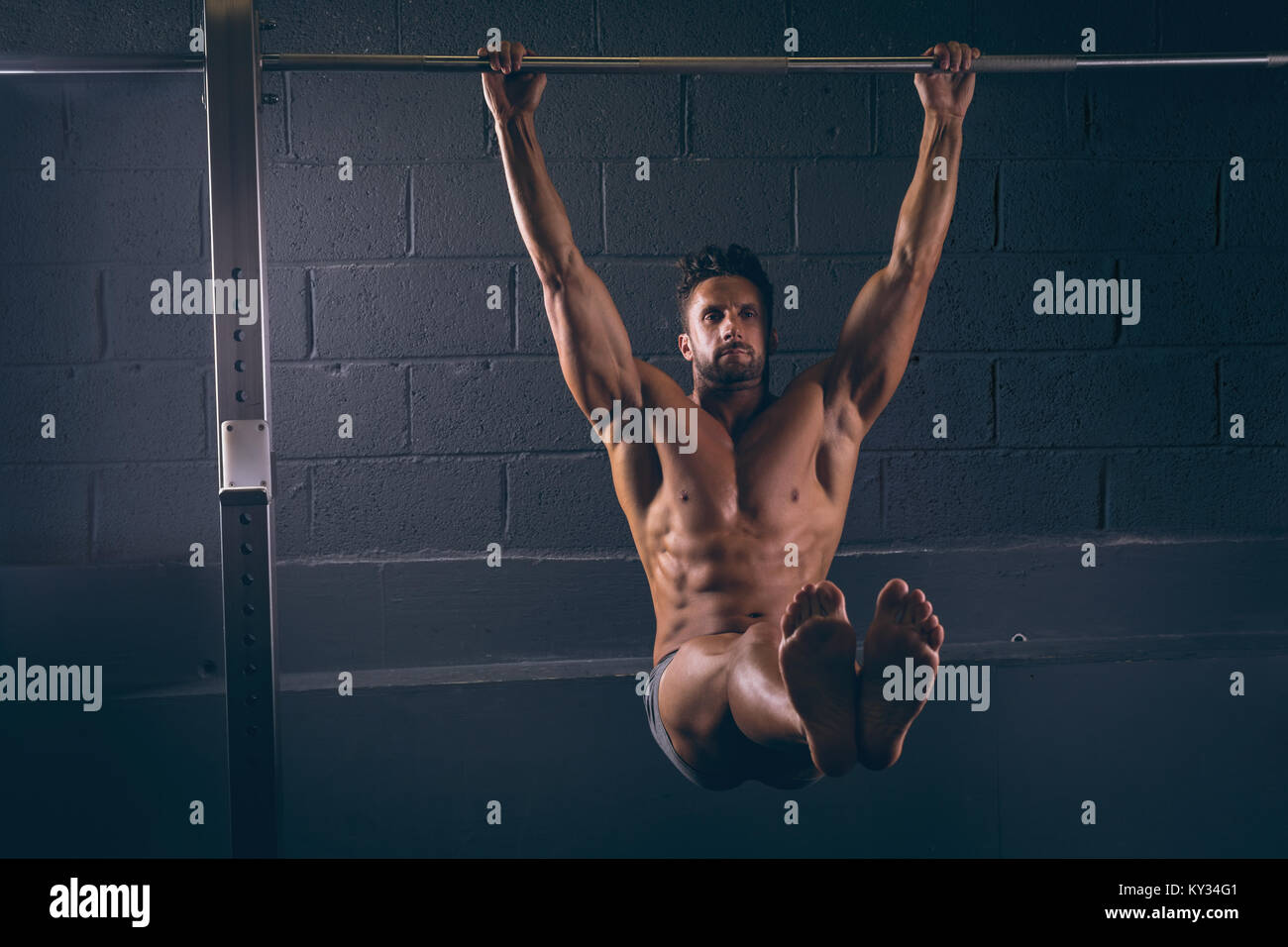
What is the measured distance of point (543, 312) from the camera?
93.1 inches

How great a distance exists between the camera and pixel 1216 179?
2.45 meters

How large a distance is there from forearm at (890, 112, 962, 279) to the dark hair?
28cm

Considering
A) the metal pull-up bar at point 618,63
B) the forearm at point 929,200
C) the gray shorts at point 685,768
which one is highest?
the metal pull-up bar at point 618,63

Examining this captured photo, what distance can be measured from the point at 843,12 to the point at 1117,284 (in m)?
0.98

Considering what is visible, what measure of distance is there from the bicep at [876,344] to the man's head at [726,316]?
0.16 m

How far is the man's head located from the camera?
195cm

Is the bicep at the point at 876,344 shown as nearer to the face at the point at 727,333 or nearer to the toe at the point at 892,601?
the face at the point at 727,333

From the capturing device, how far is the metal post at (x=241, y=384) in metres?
1.60

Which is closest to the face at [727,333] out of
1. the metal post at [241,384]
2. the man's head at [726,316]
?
the man's head at [726,316]

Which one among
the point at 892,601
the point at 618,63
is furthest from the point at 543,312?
the point at 892,601

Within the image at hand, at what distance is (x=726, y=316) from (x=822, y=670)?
30.3 inches

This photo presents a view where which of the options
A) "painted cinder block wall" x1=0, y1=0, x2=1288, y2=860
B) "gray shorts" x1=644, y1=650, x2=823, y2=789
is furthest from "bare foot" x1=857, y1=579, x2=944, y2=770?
"painted cinder block wall" x1=0, y1=0, x2=1288, y2=860

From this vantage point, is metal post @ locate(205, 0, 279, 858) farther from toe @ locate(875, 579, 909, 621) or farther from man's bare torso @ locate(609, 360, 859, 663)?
toe @ locate(875, 579, 909, 621)

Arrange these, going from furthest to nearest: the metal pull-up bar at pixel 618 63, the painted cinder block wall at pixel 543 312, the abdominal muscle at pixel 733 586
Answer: the painted cinder block wall at pixel 543 312
the abdominal muscle at pixel 733 586
the metal pull-up bar at pixel 618 63
